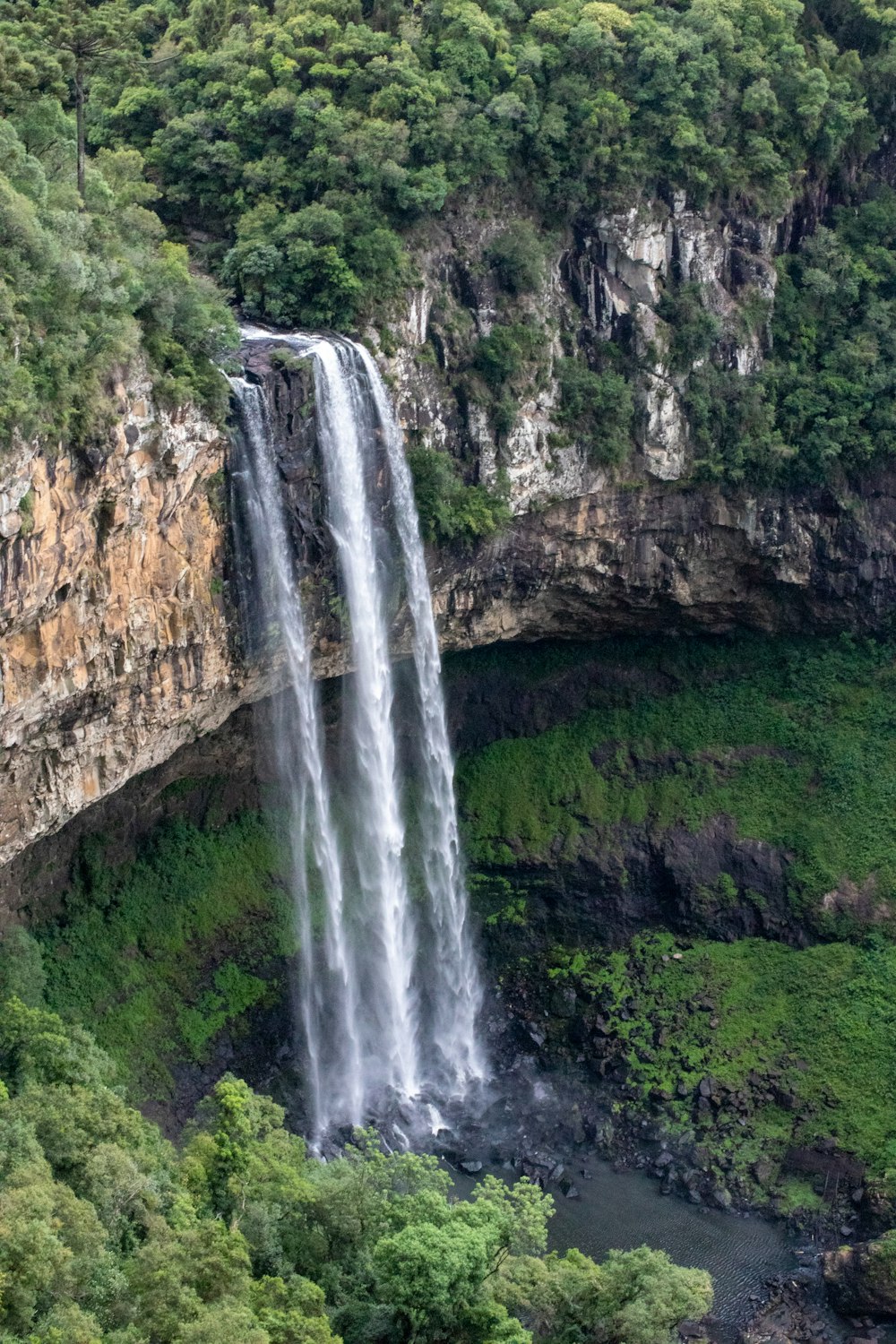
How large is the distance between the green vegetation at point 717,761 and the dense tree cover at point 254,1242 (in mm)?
12284

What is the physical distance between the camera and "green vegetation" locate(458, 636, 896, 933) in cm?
3147

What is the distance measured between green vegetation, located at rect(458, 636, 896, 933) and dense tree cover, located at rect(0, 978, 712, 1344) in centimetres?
1228

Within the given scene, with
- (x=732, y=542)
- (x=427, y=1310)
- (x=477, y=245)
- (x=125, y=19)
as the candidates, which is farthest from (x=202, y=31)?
(x=427, y=1310)

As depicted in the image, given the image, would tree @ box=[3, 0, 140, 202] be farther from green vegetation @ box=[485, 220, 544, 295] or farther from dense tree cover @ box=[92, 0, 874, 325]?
green vegetation @ box=[485, 220, 544, 295]

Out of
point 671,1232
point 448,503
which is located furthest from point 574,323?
point 671,1232

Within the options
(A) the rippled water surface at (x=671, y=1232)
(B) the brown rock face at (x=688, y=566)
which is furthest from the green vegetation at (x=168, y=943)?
(B) the brown rock face at (x=688, y=566)

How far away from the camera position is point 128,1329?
14938mm

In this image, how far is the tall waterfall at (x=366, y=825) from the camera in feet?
82.9

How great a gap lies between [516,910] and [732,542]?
9733 mm

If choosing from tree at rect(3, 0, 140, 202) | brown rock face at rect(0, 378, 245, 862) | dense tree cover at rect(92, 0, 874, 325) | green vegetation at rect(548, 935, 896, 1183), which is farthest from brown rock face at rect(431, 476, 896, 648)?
tree at rect(3, 0, 140, 202)

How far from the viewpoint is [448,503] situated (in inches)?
1086

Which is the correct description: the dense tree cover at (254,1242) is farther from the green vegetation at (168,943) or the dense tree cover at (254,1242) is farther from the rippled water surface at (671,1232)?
the green vegetation at (168,943)

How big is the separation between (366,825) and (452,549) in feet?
19.3

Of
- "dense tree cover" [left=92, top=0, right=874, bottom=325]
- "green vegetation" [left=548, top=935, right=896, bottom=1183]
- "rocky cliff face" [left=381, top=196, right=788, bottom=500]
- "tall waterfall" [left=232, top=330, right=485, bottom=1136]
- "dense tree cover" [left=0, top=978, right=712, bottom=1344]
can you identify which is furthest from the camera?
"rocky cliff face" [left=381, top=196, right=788, bottom=500]
